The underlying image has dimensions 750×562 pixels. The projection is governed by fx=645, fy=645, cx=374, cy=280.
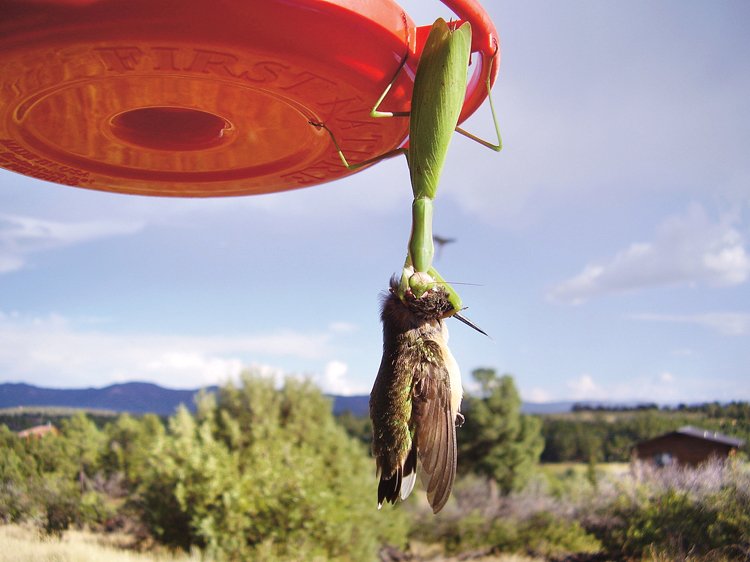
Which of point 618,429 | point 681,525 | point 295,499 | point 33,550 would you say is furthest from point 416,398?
point 618,429

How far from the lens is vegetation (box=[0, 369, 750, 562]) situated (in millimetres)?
8234

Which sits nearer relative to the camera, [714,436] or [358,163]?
[358,163]

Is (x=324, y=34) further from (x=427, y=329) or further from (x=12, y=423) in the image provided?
(x=12, y=423)

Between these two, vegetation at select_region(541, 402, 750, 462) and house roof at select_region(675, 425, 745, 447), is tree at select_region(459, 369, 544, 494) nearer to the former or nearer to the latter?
vegetation at select_region(541, 402, 750, 462)

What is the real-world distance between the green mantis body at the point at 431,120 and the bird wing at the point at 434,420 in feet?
0.77

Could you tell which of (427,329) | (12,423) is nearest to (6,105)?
(427,329)

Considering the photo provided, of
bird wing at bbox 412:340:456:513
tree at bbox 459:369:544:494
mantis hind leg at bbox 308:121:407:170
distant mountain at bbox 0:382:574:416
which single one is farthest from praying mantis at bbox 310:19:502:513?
tree at bbox 459:369:544:494

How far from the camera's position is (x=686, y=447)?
12.5 m

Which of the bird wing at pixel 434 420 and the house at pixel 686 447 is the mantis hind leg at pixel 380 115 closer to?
the bird wing at pixel 434 420

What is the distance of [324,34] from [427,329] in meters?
0.94

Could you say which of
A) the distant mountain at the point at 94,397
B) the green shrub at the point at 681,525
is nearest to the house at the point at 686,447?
the green shrub at the point at 681,525

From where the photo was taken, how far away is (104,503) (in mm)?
12977

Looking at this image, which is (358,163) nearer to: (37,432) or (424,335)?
(424,335)

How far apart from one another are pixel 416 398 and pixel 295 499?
12081mm
